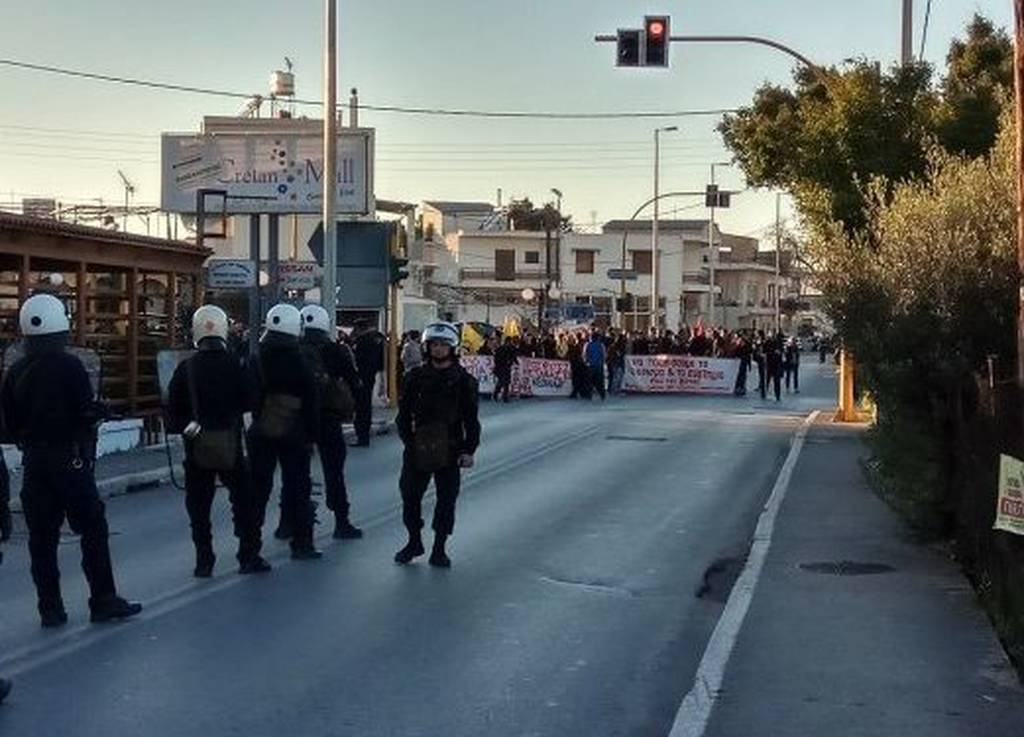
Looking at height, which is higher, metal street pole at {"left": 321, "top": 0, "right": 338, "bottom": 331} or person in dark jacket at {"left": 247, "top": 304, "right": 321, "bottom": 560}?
metal street pole at {"left": 321, "top": 0, "right": 338, "bottom": 331}

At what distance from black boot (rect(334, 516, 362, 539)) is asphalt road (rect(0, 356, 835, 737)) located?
0.59 feet

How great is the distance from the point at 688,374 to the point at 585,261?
168 ft

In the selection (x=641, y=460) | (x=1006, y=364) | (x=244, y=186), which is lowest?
(x=641, y=460)

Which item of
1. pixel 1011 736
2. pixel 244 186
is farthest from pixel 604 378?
pixel 1011 736

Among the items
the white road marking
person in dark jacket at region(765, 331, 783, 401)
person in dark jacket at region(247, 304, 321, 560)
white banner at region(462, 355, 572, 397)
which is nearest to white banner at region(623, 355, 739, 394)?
person in dark jacket at region(765, 331, 783, 401)

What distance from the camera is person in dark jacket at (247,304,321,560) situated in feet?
38.8

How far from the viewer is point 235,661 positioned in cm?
846

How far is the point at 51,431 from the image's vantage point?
9.06 m

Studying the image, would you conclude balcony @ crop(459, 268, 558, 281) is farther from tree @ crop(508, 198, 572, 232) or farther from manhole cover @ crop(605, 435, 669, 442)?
manhole cover @ crop(605, 435, 669, 442)

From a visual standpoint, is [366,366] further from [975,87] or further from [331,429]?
[331,429]

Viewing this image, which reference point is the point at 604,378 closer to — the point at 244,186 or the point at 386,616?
the point at 244,186

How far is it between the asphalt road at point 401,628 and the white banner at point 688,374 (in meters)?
24.9

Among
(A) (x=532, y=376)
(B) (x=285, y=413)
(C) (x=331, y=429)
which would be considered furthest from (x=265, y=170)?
(B) (x=285, y=413)

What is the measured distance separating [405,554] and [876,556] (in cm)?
363
